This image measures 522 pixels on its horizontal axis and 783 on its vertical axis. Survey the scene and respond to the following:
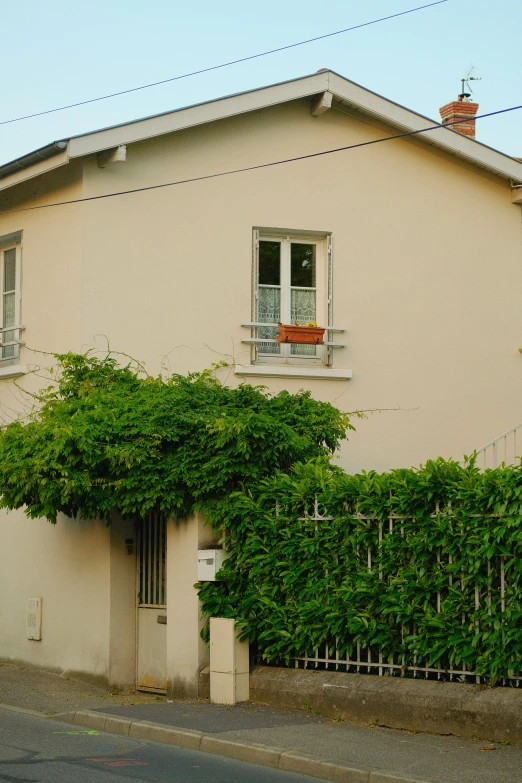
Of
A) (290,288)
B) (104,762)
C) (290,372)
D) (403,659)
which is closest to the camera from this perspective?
(104,762)

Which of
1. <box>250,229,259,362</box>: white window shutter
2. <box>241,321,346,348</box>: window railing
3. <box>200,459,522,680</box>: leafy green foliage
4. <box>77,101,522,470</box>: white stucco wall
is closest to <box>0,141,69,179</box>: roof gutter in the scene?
<box>77,101,522,470</box>: white stucco wall

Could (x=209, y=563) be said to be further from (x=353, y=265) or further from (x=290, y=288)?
(x=353, y=265)

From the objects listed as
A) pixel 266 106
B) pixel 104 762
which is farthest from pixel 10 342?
pixel 104 762

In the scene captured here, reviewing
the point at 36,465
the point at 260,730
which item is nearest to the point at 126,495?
the point at 36,465

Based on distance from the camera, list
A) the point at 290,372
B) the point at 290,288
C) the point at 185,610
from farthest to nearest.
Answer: the point at 290,288, the point at 290,372, the point at 185,610

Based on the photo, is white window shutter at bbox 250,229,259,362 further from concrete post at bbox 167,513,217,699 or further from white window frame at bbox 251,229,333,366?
concrete post at bbox 167,513,217,699

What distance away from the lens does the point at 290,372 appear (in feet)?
46.5

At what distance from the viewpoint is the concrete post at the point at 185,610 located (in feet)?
37.7

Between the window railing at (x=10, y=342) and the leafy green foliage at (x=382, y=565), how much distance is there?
466cm

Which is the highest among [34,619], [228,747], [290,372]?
[290,372]

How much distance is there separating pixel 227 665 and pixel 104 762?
2.72 metres

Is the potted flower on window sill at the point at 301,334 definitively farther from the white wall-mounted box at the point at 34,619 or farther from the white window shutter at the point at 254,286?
the white wall-mounted box at the point at 34,619

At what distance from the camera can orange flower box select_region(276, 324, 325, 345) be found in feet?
46.4

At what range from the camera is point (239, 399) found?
11.9 meters
